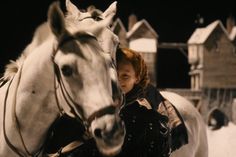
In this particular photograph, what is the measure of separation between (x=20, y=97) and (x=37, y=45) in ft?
0.90

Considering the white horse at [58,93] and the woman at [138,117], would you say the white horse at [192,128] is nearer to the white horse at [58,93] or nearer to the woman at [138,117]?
the woman at [138,117]

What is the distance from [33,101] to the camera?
2264mm

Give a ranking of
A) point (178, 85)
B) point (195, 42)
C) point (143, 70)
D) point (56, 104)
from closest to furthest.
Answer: point (56, 104) < point (143, 70) < point (195, 42) < point (178, 85)

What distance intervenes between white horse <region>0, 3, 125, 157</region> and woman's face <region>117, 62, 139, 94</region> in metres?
0.38

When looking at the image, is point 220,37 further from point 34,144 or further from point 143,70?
point 34,144

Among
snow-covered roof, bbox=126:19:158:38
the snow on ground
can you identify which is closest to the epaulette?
the snow on ground

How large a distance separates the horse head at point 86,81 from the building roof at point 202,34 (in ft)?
15.3

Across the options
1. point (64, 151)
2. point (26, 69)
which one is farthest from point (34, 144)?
point (26, 69)

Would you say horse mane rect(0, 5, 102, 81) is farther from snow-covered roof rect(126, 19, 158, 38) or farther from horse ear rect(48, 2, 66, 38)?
snow-covered roof rect(126, 19, 158, 38)

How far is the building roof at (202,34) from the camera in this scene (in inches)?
264

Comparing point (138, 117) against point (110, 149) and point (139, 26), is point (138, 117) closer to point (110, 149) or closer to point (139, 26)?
point (110, 149)

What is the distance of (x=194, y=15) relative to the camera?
23.3 feet

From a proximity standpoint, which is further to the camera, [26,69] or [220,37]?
[220,37]

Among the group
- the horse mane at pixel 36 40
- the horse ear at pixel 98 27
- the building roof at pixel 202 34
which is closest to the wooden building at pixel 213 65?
the building roof at pixel 202 34
